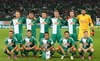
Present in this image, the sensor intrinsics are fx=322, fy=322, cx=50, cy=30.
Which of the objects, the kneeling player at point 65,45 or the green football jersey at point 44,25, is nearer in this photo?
the kneeling player at point 65,45

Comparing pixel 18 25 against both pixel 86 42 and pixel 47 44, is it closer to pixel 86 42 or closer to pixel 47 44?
pixel 47 44

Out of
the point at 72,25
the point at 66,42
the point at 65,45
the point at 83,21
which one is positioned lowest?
the point at 65,45

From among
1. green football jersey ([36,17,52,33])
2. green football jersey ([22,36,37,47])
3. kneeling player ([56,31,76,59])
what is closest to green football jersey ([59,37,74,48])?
kneeling player ([56,31,76,59])

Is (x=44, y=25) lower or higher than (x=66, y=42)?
higher

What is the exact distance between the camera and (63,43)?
482 inches

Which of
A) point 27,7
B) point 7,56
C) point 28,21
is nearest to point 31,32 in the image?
point 28,21

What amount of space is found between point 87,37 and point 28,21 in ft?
8.45

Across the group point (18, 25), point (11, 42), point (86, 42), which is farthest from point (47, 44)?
point (18, 25)

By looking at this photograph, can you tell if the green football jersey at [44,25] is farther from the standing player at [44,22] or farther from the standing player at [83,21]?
the standing player at [83,21]

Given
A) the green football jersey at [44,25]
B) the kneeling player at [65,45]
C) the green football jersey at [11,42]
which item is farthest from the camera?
the green football jersey at [44,25]

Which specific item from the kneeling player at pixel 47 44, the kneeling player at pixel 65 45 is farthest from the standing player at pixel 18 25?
Answer: the kneeling player at pixel 65 45

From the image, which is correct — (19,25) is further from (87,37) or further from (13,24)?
(87,37)

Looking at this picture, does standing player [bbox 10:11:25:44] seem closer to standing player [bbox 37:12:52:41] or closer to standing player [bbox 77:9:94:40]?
standing player [bbox 37:12:52:41]

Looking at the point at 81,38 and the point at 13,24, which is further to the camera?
the point at 13,24
